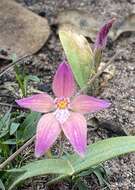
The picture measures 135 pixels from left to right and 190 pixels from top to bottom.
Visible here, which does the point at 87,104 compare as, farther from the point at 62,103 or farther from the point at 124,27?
the point at 124,27

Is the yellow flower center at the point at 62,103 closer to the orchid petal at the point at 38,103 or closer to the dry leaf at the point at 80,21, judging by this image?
the orchid petal at the point at 38,103

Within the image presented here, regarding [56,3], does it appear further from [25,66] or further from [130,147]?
[130,147]

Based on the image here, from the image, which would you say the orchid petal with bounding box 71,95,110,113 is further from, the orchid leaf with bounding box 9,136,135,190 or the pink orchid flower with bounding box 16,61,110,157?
the orchid leaf with bounding box 9,136,135,190

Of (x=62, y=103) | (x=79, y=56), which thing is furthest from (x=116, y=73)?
(x=62, y=103)

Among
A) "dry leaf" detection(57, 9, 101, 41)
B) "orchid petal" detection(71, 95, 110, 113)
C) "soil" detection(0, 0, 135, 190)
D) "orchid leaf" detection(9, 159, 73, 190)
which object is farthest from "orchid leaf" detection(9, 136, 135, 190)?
"dry leaf" detection(57, 9, 101, 41)

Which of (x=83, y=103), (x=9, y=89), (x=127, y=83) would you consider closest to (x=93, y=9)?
(x=127, y=83)
